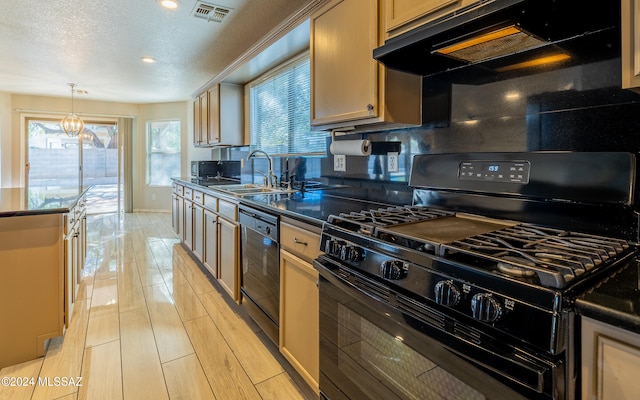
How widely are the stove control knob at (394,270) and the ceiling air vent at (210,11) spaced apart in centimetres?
A: 253

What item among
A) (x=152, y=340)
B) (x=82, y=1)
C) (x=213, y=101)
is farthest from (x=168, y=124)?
(x=152, y=340)

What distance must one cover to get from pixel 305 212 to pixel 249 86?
2.74 m

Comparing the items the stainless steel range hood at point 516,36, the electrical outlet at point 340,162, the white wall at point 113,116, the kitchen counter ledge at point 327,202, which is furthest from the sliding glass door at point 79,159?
the stainless steel range hood at point 516,36

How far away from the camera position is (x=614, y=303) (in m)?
0.64

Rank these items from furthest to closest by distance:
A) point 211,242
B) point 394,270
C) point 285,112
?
1. point 285,112
2. point 211,242
3. point 394,270

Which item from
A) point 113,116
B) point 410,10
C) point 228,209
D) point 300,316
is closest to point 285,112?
point 228,209

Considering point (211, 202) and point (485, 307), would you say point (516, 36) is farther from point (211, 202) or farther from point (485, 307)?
point (211, 202)

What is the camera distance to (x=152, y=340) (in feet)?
7.06

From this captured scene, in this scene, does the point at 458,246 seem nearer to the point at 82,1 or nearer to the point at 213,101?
the point at 82,1

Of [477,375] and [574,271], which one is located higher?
[574,271]

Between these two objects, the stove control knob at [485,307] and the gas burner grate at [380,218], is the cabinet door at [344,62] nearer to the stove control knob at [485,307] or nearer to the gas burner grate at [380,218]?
the gas burner grate at [380,218]

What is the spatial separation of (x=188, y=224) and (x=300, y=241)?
8.76ft

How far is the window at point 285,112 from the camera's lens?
2.74 metres

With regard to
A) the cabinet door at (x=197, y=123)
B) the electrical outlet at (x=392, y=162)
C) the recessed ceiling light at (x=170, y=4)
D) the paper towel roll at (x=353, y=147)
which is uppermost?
the recessed ceiling light at (x=170, y=4)
